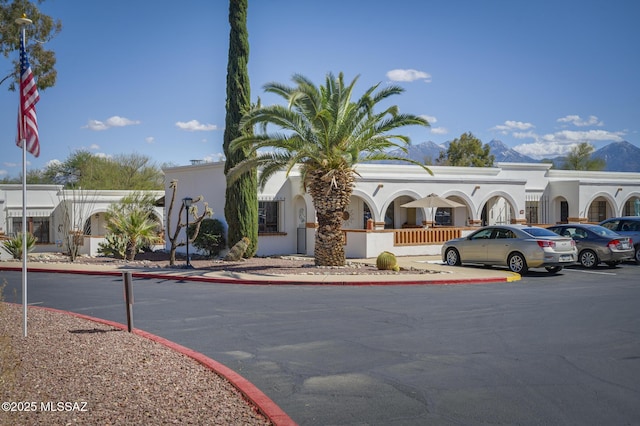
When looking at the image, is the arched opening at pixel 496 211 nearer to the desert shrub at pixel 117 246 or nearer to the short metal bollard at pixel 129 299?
the desert shrub at pixel 117 246

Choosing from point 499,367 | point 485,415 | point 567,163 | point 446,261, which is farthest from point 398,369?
point 567,163

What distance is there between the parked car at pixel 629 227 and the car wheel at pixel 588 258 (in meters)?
2.50

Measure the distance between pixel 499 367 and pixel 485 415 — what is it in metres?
1.94

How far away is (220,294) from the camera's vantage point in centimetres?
1561

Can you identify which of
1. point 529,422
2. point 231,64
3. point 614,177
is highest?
point 231,64

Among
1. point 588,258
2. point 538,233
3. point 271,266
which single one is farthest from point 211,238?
point 588,258

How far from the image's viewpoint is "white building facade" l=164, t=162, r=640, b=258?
2761 cm

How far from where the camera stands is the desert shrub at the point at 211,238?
2706 centimetres

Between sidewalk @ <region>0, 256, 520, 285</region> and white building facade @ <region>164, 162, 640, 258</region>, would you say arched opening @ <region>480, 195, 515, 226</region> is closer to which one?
white building facade @ <region>164, 162, 640, 258</region>

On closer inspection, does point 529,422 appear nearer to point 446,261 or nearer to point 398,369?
point 398,369

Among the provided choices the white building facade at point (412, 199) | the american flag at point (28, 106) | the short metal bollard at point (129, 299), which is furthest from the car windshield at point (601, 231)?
the american flag at point (28, 106)

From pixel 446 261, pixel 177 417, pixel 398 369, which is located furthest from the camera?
pixel 446 261

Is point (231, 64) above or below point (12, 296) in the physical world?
above

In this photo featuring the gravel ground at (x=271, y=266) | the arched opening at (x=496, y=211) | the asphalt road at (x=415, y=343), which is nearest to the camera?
the asphalt road at (x=415, y=343)
